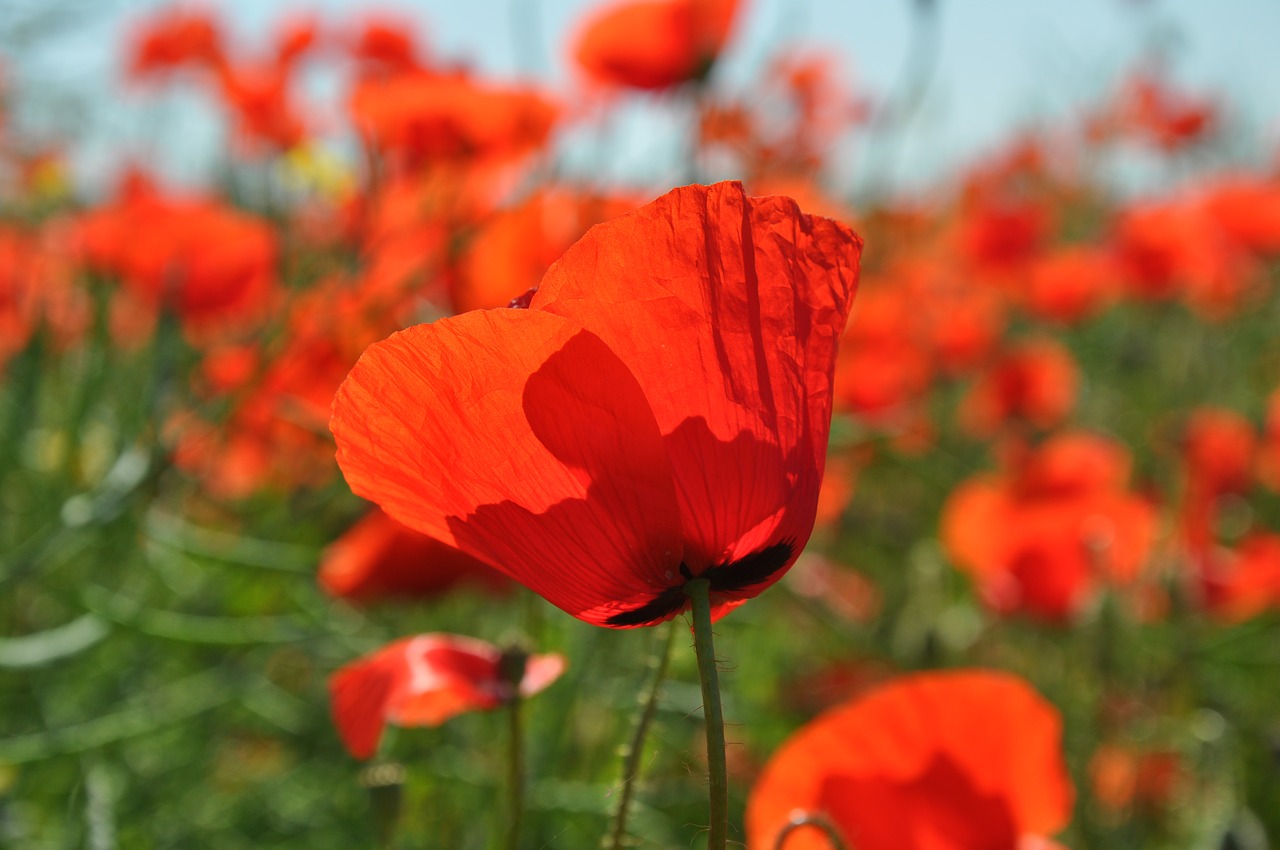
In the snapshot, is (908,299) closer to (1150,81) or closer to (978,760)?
(978,760)

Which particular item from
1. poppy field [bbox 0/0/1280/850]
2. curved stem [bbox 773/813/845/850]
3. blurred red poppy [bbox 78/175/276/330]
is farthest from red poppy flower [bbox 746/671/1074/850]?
blurred red poppy [bbox 78/175/276/330]

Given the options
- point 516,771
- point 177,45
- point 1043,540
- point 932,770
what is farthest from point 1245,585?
point 177,45

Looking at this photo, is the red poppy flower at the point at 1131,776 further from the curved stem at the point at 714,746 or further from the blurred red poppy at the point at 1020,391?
the blurred red poppy at the point at 1020,391

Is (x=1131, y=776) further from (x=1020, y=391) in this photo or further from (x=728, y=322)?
(x=1020, y=391)

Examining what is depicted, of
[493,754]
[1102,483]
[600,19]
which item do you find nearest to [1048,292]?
[1102,483]

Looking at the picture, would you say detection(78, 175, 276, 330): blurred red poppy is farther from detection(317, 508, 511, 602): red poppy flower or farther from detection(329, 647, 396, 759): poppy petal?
detection(329, 647, 396, 759): poppy petal

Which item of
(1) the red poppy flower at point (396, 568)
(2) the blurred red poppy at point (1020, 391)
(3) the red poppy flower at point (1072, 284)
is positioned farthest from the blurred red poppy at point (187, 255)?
(3) the red poppy flower at point (1072, 284)
